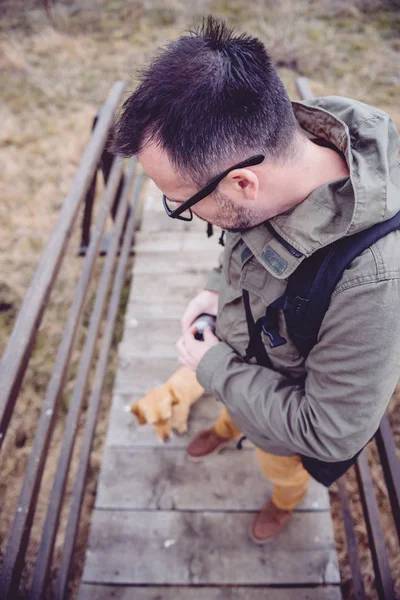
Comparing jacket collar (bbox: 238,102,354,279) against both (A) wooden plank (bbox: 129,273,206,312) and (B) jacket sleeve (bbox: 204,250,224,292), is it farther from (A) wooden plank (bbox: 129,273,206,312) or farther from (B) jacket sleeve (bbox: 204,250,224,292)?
(A) wooden plank (bbox: 129,273,206,312)

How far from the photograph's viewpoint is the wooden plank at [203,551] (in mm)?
1857

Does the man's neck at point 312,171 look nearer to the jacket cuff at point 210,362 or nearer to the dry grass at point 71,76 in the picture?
the jacket cuff at point 210,362

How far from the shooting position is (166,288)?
10.3ft

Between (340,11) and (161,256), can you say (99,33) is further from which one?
(161,256)

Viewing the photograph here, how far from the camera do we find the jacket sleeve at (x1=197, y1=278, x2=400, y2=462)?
2.78 ft

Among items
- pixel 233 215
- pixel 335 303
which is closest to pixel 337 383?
pixel 335 303

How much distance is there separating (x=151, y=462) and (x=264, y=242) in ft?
5.53

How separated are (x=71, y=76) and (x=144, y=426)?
659 cm

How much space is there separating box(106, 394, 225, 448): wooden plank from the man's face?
1.59 m

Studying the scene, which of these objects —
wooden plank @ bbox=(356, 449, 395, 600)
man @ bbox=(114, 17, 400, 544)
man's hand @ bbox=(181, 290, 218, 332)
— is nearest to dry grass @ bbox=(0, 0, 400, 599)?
wooden plank @ bbox=(356, 449, 395, 600)

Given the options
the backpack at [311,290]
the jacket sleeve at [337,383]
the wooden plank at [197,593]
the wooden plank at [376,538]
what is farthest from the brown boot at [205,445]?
the backpack at [311,290]

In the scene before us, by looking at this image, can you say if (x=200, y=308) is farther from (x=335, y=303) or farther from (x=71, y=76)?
(x=71, y=76)

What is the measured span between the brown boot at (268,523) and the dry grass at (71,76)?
3.23 feet

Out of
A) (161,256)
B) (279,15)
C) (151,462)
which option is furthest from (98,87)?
(151,462)
